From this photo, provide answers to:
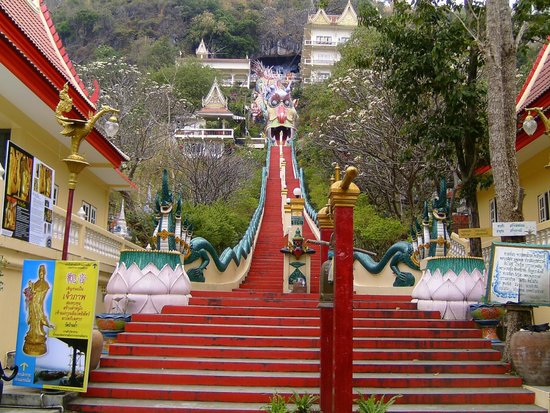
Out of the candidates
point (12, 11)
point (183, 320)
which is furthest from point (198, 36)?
point (183, 320)

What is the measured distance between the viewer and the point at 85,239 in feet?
39.3

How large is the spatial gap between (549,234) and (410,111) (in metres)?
4.95

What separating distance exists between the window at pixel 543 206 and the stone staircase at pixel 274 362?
5091mm

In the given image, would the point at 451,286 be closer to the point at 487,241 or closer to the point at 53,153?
the point at 487,241

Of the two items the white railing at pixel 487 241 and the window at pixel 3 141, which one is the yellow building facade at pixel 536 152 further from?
the window at pixel 3 141

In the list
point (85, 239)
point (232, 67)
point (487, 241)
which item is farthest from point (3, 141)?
point (232, 67)

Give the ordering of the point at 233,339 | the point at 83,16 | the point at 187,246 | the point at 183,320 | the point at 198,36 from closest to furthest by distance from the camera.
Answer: the point at 233,339, the point at 183,320, the point at 187,246, the point at 83,16, the point at 198,36

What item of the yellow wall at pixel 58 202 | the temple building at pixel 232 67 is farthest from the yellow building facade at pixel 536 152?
the temple building at pixel 232 67

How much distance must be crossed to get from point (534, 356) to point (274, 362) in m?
3.49

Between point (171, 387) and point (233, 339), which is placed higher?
point (233, 339)

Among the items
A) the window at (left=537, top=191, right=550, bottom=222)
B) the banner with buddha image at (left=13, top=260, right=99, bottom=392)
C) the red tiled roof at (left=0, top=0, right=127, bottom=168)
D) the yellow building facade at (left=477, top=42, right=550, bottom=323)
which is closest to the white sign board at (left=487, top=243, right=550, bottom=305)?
the yellow building facade at (left=477, top=42, right=550, bottom=323)

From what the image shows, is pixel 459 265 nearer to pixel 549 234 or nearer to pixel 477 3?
pixel 549 234

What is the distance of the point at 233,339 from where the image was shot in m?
8.84

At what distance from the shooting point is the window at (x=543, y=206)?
43.7ft
